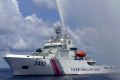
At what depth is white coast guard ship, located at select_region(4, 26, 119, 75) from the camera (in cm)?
10425

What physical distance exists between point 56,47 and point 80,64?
11.8m

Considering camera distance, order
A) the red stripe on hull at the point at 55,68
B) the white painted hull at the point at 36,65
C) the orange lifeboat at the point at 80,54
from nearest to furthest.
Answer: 1. the white painted hull at the point at 36,65
2. the red stripe on hull at the point at 55,68
3. the orange lifeboat at the point at 80,54

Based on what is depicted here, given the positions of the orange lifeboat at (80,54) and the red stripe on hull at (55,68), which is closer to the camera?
the red stripe on hull at (55,68)

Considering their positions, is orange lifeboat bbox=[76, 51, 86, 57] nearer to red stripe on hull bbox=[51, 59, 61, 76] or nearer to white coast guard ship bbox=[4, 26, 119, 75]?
white coast guard ship bbox=[4, 26, 119, 75]

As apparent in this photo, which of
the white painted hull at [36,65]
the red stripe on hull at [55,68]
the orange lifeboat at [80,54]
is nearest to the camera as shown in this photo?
the white painted hull at [36,65]

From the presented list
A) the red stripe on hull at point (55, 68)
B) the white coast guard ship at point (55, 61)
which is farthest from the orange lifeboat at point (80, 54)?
the red stripe on hull at point (55, 68)

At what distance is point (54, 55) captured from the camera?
357ft

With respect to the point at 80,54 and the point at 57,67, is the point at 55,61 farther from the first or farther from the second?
the point at 80,54

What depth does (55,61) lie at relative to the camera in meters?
107

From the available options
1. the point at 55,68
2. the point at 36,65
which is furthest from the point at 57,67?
the point at 36,65

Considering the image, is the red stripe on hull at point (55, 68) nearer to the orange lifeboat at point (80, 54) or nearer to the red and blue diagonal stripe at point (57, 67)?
the red and blue diagonal stripe at point (57, 67)

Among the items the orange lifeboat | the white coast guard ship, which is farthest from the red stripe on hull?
the orange lifeboat

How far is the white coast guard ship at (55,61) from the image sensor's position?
104 meters

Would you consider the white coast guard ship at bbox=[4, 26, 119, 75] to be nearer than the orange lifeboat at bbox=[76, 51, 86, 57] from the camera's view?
Yes
